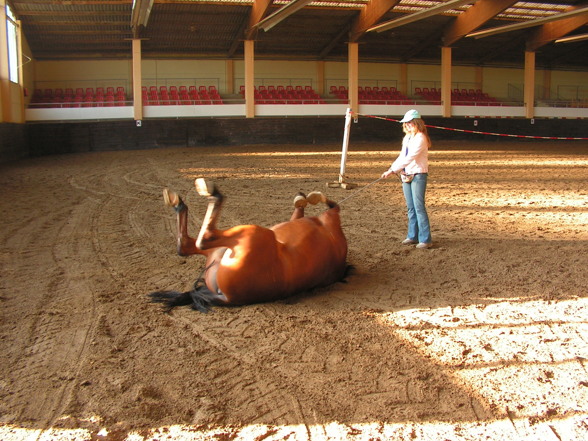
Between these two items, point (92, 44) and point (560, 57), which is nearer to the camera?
point (92, 44)

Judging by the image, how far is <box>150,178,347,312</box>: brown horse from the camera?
4527mm

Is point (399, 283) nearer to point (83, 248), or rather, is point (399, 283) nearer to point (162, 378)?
point (162, 378)

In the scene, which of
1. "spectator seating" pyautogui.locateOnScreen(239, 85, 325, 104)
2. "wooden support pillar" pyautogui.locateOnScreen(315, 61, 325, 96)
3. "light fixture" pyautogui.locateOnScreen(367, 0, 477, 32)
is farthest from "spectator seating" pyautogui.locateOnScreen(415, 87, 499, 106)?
"light fixture" pyautogui.locateOnScreen(367, 0, 477, 32)

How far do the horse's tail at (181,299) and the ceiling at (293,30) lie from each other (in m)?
18.4

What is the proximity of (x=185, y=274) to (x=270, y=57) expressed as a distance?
2604cm

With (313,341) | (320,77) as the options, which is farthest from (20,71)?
(313,341)

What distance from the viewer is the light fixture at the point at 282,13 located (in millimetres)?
19947

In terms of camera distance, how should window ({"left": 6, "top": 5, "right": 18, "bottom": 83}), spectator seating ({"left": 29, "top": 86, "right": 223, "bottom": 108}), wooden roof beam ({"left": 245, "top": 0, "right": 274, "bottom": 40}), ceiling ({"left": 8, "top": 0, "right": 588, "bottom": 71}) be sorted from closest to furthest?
window ({"left": 6, "top": 5, "right": 18, "bottom": 83}) < wooden roof beam ({"left": 245, "top": 0, "right": 274, "bottom": 40}) < ceiling ({"left": 8, "top": 0, "right": 588, "bottom": 71}) < spectator seating ({"left": 29, "top": 86, "right": 223, "bottom": 108})

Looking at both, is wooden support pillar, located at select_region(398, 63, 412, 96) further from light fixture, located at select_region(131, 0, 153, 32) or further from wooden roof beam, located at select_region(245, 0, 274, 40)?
light fixture, located at select_region(131, 0, 153, 32)

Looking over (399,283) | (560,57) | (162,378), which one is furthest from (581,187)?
(560,57)

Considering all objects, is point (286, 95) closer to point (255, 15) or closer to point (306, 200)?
point (255, 15)

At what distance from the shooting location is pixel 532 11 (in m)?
26.9

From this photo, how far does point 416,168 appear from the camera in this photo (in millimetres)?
6711

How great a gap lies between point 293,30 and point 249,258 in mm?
24555
